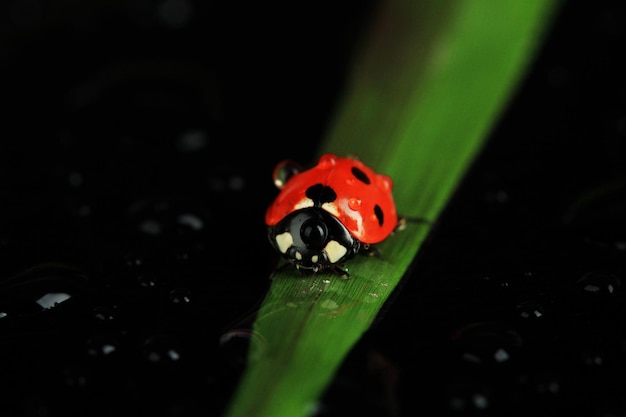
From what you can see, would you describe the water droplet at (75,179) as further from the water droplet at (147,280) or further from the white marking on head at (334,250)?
the white marking on head at (334,250)

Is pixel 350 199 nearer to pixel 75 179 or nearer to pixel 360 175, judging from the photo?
pixel 360 175

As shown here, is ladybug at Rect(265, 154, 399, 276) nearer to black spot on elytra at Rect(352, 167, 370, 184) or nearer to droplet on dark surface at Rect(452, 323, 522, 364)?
black spot on elytra at Rect(352, 167, 370, 184)

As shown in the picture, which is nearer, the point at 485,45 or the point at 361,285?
the point at 361,285

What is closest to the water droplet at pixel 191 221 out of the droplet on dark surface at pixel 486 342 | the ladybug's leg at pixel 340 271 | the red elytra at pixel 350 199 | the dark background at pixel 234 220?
the dark background at pixel 234 220

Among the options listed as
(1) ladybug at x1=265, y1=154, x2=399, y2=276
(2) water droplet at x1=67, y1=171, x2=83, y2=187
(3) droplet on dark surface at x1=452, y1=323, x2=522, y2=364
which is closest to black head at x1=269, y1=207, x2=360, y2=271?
(1) ladybug at x1=265, y1=154, x2=399, y2=276

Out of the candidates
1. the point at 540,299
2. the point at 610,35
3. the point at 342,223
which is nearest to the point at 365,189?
the point at 342,223

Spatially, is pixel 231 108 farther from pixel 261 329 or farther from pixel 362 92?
pixel 261 329

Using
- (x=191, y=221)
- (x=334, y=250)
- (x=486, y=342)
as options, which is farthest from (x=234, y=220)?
(x=486, y=342)

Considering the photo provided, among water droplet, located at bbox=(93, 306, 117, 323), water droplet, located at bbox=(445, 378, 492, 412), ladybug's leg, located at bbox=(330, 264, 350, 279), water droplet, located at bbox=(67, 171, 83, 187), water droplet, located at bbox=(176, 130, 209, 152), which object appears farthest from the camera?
water droplet, located at bbox=(176, 130, 209, 152)
